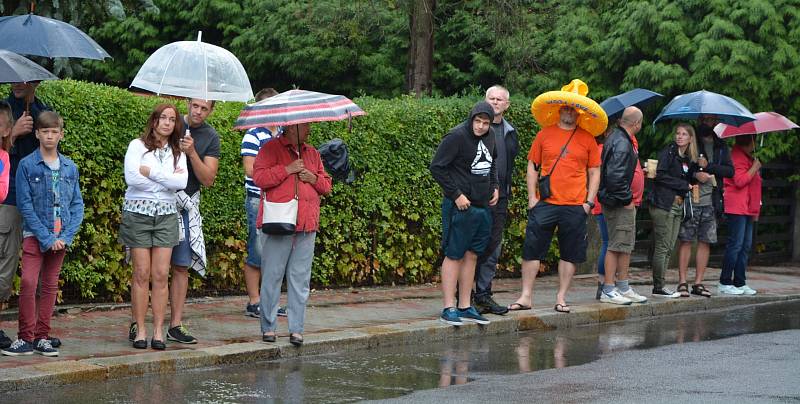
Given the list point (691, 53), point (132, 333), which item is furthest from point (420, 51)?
point (132, 333)

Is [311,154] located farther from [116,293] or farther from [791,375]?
[791,375]

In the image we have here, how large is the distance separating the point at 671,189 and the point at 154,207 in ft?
20.3

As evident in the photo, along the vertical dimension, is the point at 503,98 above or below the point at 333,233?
above

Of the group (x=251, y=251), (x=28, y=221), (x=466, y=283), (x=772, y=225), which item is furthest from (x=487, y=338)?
(x=772, y=225)

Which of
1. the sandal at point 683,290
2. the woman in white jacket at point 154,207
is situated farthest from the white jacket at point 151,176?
the sandal at point 683,290

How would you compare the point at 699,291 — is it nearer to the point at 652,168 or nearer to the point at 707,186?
the point at 707,186

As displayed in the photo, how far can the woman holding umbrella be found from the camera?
12.8 metres

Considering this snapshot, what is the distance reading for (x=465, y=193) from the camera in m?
10.4

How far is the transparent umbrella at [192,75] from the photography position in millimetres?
8898

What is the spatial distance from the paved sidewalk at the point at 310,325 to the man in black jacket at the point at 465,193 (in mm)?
476

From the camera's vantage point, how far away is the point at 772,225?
19.0 meters

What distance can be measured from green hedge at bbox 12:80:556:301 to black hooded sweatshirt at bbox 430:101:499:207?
1915 mm

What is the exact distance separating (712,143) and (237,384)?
7.17 metres

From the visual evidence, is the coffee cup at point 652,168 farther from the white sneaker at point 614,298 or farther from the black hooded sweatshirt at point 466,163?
the black hooded sweatshirt at point 466,163
